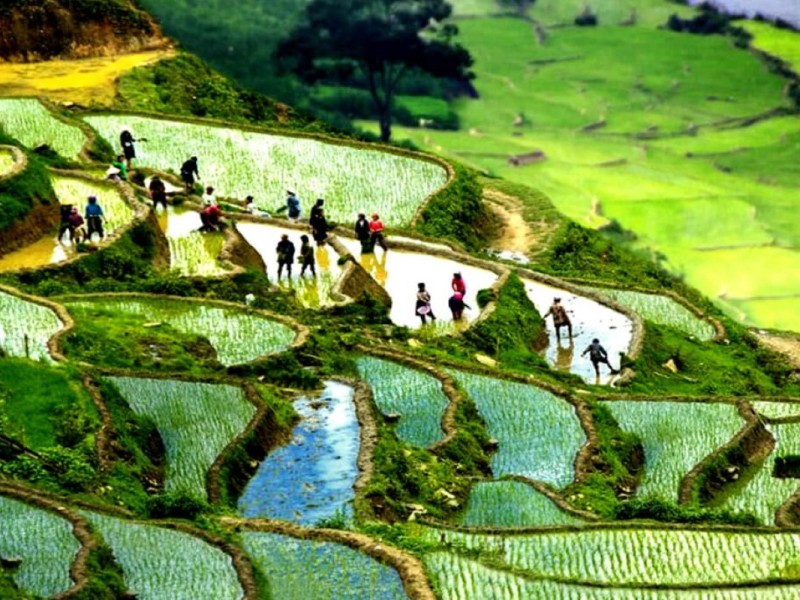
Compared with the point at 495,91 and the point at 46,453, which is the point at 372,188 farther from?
the point at 495,91

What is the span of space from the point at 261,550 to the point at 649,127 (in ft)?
227

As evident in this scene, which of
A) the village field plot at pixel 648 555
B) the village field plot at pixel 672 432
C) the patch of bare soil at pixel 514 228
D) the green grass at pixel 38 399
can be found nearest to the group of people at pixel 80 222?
the green grass at pixel 38 399

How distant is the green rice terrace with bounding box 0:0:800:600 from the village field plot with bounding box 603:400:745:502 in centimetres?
6

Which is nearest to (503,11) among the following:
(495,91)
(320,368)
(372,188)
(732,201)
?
(495,91)

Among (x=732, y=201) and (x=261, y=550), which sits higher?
(x=261, y=550)

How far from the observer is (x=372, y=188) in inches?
1606

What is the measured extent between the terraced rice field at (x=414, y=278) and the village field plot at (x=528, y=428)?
12.6 ft

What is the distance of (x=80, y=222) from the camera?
32.4 m

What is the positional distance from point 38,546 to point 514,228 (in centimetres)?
2360

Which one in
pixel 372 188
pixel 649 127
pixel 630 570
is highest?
pixel 630 570

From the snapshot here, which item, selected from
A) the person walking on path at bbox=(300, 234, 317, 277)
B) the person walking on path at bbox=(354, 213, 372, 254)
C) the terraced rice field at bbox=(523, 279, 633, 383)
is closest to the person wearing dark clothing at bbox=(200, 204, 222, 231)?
the person walking on path at bbox=(300, 234, 317, 277)

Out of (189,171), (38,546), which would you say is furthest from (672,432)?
(189,171)

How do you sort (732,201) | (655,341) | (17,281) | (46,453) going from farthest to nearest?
(732,201)
(655,341)
(17,281)
(46,453)

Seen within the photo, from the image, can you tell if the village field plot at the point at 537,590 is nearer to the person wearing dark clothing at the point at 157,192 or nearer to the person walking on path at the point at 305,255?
the person walking on path at the point at 305,255
